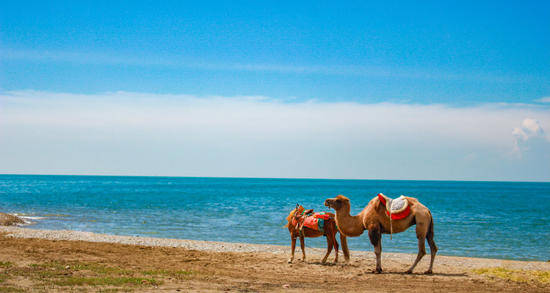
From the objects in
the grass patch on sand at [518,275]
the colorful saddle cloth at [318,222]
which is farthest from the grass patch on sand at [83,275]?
the grass patch on sand at [518,275]

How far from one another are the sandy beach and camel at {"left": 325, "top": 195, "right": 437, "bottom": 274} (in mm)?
960

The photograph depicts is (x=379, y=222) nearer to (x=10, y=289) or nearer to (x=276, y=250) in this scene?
(x=276, y=250)

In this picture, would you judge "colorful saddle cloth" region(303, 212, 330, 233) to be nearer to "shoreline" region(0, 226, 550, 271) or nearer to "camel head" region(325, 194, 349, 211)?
"camel head" region(325, 194, 349, 211)

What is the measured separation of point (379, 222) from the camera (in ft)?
42.8

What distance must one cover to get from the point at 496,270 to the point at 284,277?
592 cm

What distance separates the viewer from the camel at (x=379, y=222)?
12727 mm

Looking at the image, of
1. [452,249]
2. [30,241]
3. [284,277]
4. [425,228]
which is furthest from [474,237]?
[30,241]

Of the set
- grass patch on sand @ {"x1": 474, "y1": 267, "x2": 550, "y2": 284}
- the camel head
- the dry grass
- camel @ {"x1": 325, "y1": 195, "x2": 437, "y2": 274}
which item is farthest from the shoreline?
the dry grass

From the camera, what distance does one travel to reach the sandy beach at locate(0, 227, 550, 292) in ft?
35.3

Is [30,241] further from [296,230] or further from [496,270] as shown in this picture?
[496,270]

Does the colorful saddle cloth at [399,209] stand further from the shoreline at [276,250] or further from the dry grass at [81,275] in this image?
the dry grass at [81,275]

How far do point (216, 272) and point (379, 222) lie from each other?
453cm

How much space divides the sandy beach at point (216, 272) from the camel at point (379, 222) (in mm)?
960

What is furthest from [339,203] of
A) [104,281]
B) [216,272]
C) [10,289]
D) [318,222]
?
[10,289]
